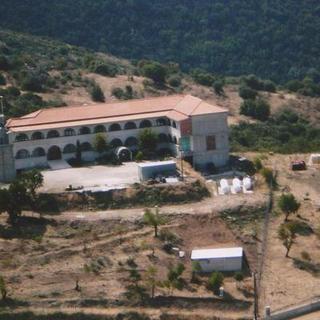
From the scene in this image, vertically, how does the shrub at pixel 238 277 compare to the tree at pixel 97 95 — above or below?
below

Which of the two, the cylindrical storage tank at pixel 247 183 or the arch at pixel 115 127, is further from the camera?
the arch at pixel 115 127

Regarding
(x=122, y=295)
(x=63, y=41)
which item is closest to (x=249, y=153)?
(x=122, y=295)

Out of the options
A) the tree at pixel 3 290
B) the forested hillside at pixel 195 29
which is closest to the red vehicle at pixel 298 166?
the tree at pixel 3 290

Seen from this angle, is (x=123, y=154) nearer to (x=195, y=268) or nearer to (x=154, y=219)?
(x=154, y=219)

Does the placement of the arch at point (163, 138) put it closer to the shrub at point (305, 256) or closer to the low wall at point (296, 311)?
the shrub at point (305, 256)

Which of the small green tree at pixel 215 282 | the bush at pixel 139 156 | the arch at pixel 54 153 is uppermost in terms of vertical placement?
the arch at pixel 54 153

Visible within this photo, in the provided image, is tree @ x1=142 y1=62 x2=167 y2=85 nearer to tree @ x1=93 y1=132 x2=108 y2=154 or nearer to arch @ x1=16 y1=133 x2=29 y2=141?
tree @ x1=93 y1=132 x2=108 y2=154

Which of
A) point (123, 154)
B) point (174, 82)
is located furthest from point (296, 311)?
point (174, 82)
